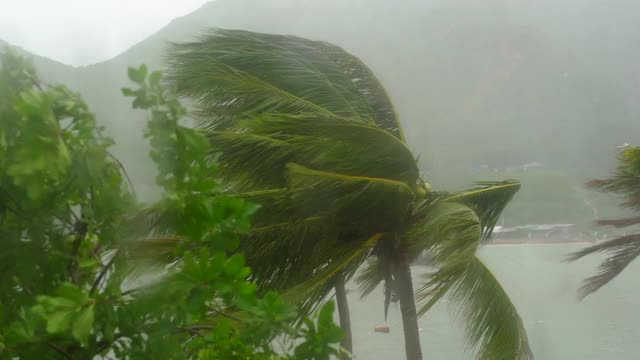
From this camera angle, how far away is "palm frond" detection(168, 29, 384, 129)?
6344 millimetres

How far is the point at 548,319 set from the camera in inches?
501

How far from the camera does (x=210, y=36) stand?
6.67 meters

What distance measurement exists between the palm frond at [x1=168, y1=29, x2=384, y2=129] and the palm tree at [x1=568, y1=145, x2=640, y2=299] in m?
3.60

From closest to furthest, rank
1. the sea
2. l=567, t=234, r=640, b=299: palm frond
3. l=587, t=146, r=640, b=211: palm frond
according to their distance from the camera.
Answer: l=567, t=234, r=640, b=299: palm frond
l=587, t=146, r=640, b=211: palm frond
the sea

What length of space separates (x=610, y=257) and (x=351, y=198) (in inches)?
163

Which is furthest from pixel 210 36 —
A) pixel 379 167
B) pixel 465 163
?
pixel 465 163

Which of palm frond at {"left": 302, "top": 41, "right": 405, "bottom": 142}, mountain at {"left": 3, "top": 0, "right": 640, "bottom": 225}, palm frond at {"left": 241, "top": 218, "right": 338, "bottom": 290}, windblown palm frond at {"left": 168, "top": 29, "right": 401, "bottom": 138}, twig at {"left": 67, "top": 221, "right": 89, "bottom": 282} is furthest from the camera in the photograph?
mountain at {"left": 3, "top": 0, "right": 640, "bottom": 225}

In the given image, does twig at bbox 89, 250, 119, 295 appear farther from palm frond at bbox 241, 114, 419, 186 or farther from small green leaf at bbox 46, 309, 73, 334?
palm frond at bbox 241, 114, 419, 186

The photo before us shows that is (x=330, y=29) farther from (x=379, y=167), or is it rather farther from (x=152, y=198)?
(x=152, y=198)

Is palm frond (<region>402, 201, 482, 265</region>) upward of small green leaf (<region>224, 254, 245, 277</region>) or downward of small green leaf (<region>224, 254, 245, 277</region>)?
downward

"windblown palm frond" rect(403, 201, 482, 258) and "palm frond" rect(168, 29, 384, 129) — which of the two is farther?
"palm frond" rect(168, 29, 384, 129)

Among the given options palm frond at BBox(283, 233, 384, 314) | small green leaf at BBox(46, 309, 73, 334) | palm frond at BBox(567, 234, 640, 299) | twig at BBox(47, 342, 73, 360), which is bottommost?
palm frond at BBox(567, 234, 640, 299)

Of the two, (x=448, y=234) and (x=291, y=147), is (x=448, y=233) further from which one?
(x=291, y=147)

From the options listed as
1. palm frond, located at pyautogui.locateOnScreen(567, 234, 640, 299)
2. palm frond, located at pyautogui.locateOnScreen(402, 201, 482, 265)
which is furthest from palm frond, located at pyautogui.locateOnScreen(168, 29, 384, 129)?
palm frond, located at pyautogui.locateOnScreen(567, 234, 640, 299)
